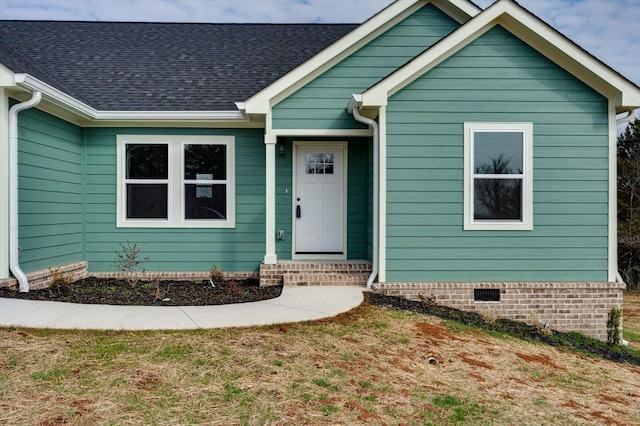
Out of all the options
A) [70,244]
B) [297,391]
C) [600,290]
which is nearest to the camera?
[297,391]

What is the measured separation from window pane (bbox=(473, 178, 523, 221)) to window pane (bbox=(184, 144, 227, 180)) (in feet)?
14.2

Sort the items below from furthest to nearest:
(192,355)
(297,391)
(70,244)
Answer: (70,244)
(192,355)
(297,391)

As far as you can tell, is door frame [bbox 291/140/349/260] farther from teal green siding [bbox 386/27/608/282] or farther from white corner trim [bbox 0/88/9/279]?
white corner trim [bbox 0/88/9/279]

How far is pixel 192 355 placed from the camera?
411 cm

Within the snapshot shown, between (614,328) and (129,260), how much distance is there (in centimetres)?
774

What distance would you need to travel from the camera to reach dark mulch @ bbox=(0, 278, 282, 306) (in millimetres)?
6148

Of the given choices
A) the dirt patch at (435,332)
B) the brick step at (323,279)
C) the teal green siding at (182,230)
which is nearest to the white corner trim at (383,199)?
the brick step at (323,279)

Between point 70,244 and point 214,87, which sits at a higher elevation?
point 214,87

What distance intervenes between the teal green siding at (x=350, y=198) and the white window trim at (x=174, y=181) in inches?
33.8

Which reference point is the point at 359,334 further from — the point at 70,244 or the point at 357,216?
the point at 70,244

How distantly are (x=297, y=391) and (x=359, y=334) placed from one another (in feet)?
5.19

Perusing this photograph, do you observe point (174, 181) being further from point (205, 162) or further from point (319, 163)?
point (319, 163)

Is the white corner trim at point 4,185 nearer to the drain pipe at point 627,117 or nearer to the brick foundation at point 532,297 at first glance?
the brick foundation at point 532,297

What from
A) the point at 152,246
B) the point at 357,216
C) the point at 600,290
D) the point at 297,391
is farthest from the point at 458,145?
Result: the point at 152,246
